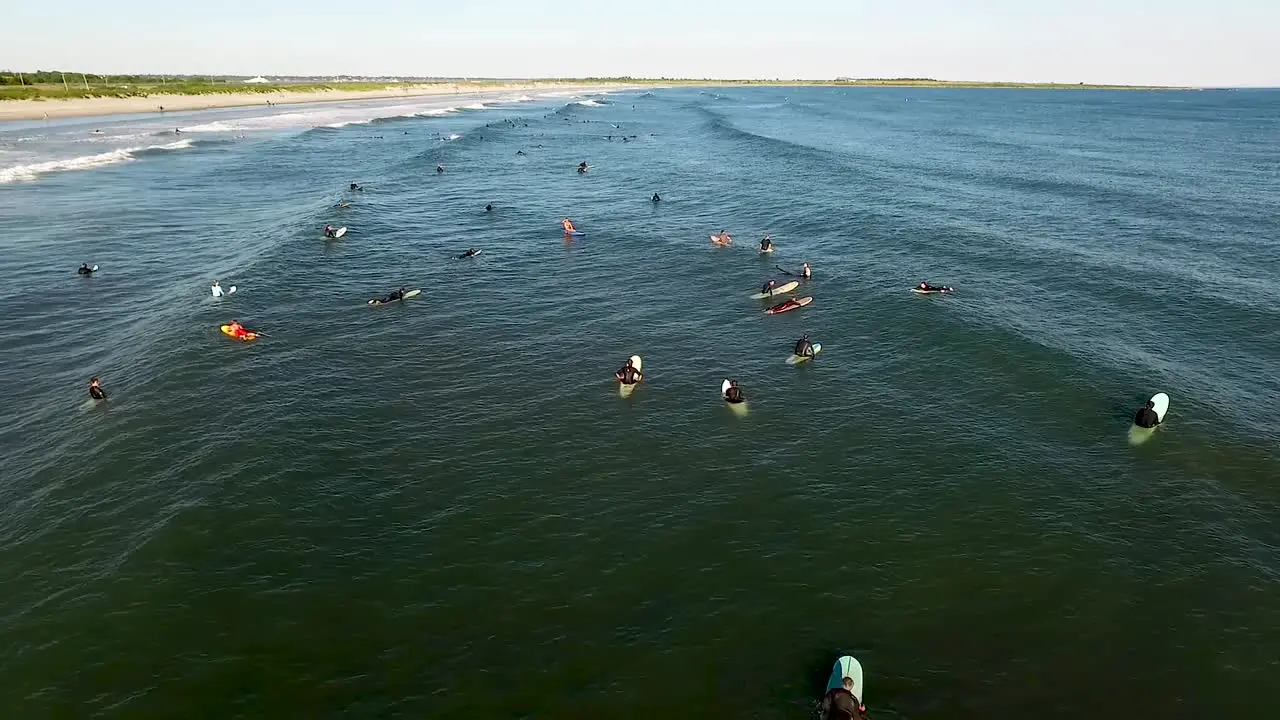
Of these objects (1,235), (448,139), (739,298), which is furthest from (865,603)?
(448,139)

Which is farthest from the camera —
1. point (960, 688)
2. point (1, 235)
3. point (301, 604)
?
point (1, 235)

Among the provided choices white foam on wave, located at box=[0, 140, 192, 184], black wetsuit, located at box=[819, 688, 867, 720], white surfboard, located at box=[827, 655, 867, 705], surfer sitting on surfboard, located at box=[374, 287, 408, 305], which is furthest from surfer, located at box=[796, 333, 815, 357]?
white foam on wave, located at box=[0, 140, 192, 184]

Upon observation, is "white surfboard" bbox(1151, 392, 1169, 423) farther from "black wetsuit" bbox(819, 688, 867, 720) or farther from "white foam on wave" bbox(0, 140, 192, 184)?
"white foam on wave" bbox(0, 140, 192, 184)

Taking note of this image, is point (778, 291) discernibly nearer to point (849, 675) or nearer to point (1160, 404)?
point (1160, 404)

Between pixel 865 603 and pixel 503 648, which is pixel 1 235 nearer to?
pixel 503 648

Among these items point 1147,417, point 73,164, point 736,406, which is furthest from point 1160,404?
point 73,164
